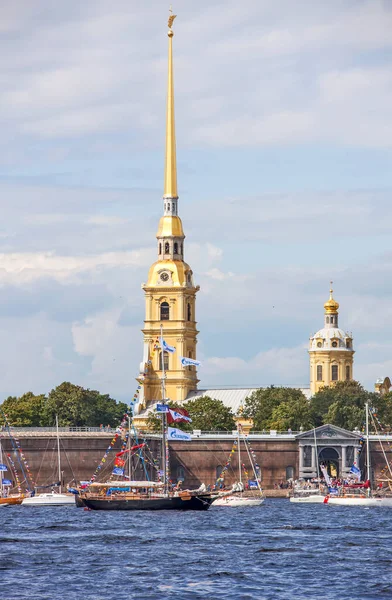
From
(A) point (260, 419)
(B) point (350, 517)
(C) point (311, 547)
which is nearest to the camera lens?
(C) point (311, 547)

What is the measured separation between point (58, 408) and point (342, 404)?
3287cm

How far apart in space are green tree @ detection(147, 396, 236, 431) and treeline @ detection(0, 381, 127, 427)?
8.62m

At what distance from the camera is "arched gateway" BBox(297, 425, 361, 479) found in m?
170

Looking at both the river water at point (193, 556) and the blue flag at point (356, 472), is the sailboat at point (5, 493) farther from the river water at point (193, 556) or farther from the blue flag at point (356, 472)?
the blue flag at point (356, 472)

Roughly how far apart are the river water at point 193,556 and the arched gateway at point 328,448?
4692 centimetres

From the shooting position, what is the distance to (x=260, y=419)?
189250 mm

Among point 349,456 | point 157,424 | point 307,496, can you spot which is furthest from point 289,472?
point 307,496

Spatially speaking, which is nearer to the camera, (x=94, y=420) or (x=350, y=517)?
(x=350, y=517)

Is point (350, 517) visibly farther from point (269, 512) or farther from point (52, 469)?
point (52, 469)

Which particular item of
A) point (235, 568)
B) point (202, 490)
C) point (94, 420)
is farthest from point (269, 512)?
point (94, 420)

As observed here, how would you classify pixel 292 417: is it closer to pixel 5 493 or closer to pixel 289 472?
pixel 289 472

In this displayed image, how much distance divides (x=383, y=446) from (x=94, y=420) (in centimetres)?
3958

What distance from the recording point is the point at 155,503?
124125 mm

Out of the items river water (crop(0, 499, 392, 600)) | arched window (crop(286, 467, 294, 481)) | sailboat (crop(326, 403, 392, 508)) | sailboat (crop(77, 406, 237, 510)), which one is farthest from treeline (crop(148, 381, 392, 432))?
river water (crop(0, 499, 392, 600))
